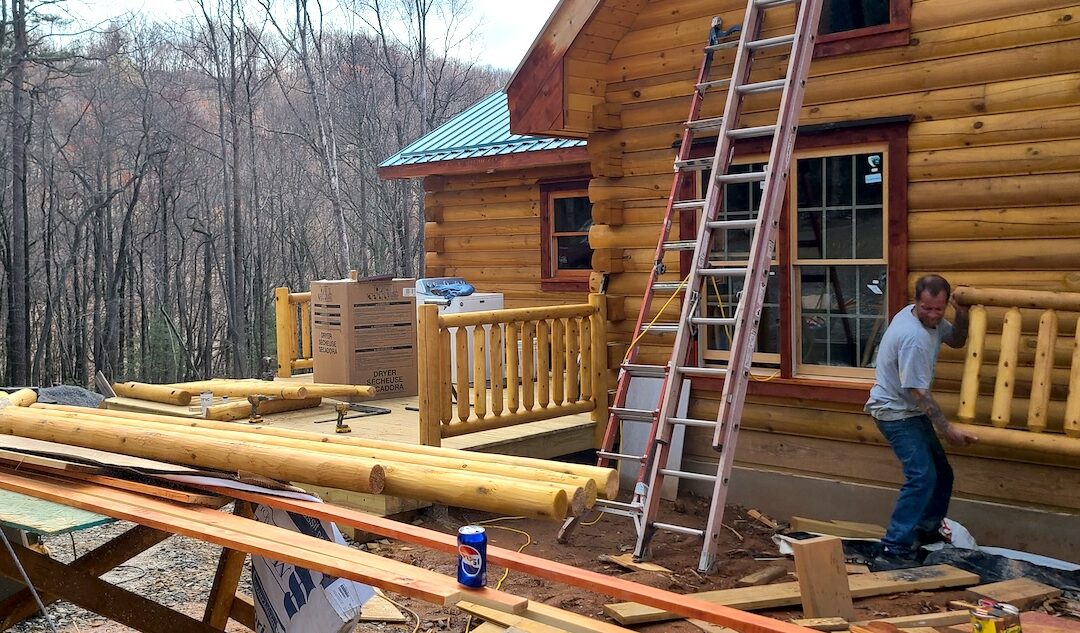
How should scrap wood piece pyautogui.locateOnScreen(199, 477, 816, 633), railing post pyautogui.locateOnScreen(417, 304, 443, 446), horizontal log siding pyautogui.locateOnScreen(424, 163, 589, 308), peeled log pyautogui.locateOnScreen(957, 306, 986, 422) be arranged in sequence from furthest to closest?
horizontal log siding pyautogui.locateOnScreen(424, 163, 589, 308), railing post pyautogui.locateOnScreen(417, 304, 443, 446), peeled log pyautogui.locateOnScreen(957, 306, 986, 422), scrap wood piece pyautogui.locateOnScreen(199, 477, 816, 633)

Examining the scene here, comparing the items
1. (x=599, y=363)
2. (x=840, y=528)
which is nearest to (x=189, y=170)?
(x=599, y=363)

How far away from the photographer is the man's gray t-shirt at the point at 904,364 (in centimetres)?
616

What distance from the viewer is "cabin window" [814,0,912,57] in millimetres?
7066

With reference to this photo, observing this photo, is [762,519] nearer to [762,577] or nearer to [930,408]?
[762,577]

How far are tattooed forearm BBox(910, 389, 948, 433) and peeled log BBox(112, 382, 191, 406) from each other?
711 centimetres

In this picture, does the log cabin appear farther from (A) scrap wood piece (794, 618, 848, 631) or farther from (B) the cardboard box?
(B) the cardboard box

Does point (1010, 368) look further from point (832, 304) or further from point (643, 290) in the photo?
point (643, 290)

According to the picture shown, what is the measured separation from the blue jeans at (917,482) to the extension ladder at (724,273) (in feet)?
3.47

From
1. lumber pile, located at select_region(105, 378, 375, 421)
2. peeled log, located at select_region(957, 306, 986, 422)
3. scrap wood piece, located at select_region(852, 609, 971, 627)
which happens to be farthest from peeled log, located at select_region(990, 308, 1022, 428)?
lumber pile, located at select_region(105, 378, 375, 421)

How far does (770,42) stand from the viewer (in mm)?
7070

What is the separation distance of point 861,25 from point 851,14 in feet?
0.42

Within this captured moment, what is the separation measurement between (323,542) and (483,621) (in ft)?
7.25

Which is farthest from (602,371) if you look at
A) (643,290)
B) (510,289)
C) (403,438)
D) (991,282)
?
(510,289)

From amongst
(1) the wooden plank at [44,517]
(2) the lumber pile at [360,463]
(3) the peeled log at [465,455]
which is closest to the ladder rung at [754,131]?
(3) the peeled log at [465,455]
